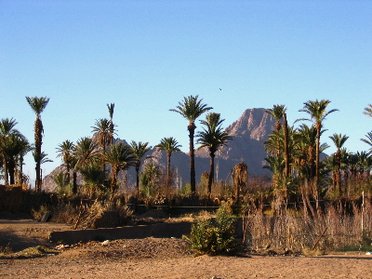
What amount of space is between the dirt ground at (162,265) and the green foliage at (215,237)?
0.51 m

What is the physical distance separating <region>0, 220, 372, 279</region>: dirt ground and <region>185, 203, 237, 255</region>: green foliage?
51 cm

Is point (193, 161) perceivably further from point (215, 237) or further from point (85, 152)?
point (215, 237)

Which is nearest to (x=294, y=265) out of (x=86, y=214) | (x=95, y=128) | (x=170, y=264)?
(x=170, y=264)

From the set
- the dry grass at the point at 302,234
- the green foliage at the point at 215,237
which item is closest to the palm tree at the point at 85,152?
the dry grass at the point at 302,234

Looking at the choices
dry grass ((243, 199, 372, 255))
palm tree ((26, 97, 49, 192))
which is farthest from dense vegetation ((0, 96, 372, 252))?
dry grass ((243, 199, 372, 255))

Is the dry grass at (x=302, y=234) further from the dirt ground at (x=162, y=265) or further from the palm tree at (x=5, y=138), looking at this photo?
the palm tree at (x=5, y=138)

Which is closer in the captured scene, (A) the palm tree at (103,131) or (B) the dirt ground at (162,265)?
(B) the dirt ground at (162,265)

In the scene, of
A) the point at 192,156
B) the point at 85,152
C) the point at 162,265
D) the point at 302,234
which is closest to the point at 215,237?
the point at 162,265

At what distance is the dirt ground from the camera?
1641cm

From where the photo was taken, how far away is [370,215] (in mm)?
29422

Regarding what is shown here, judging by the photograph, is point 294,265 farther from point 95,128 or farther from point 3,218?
point 95,128

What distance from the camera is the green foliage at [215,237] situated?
1994cm

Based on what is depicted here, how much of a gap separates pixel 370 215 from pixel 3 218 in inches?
865

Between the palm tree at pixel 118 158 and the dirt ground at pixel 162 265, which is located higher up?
the palm tree at pixel 118 158
